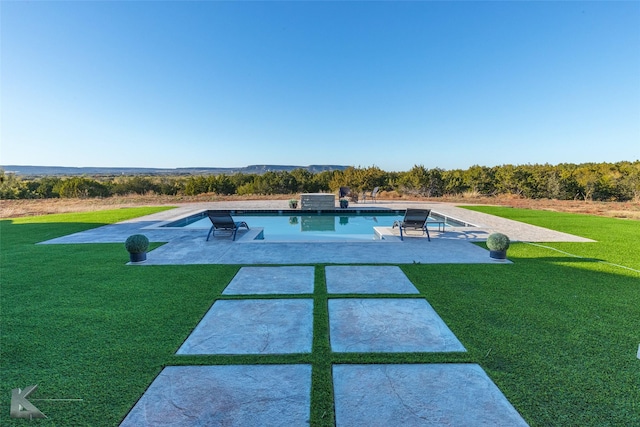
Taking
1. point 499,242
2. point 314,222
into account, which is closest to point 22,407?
point 499,242

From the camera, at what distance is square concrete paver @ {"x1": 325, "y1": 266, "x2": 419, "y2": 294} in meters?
3.94

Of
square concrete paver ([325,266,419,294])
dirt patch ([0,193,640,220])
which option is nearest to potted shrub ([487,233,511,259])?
square concrete paver ([325,266,419,294])

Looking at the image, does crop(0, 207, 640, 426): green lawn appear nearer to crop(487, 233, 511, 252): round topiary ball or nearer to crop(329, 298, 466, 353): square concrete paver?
crop(329, 298, 466, 353): square concrete paver

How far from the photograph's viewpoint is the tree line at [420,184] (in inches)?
878

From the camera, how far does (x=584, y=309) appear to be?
10.9 feet

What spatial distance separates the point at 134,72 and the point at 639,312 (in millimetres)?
19687

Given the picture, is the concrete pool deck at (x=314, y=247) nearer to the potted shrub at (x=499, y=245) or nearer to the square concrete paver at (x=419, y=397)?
the potted shrub at (x=499, y=245)

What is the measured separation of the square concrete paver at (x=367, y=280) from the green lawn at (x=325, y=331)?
6.8 inches

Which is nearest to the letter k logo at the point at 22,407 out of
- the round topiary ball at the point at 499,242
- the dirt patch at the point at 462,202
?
the round topiary ball at the point at 499,242

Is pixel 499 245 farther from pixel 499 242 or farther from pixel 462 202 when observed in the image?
pixel 462 202

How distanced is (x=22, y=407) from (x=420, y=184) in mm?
23493

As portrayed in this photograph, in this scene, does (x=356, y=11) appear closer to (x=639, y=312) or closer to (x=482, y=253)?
(x=482, y=253)

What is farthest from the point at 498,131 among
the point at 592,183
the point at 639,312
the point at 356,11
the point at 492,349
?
the point at 492,349

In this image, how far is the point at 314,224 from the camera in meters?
11.0
